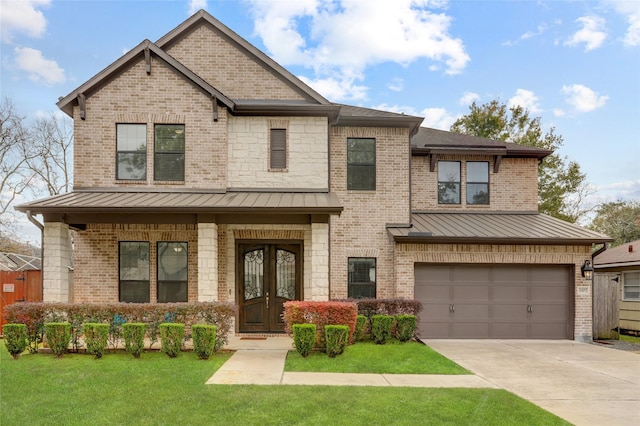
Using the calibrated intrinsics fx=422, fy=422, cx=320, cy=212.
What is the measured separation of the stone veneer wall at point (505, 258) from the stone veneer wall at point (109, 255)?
6087 mm

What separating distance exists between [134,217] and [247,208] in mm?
3042

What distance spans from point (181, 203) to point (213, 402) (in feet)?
19.1

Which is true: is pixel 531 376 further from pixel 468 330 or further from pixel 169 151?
pixel 169 151

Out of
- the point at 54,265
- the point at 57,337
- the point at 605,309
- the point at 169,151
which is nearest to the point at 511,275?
the point at 605,309

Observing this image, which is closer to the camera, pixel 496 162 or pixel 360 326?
pixel 360 326

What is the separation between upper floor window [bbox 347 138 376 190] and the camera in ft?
43.8

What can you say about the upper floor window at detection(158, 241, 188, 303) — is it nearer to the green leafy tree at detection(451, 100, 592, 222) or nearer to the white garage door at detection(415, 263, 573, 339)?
the white garage door at detection(415, 263, 573, 339)

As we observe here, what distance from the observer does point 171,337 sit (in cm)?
914

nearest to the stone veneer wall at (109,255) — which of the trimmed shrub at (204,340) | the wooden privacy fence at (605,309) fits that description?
the trimmed shrub at (204,340)

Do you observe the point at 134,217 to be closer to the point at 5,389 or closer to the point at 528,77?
the point at 5,389

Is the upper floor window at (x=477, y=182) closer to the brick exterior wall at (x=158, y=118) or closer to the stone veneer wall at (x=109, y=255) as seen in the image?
the brick exterior wall at (x=158, y=118)

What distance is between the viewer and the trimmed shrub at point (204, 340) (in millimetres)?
9039

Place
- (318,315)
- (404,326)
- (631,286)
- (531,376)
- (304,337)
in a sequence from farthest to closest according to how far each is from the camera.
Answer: (631,286) → (404,326) → (318,315) → (304,337) → (531,376)

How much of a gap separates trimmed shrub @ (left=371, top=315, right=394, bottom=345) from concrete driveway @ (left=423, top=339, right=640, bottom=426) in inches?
56.4
